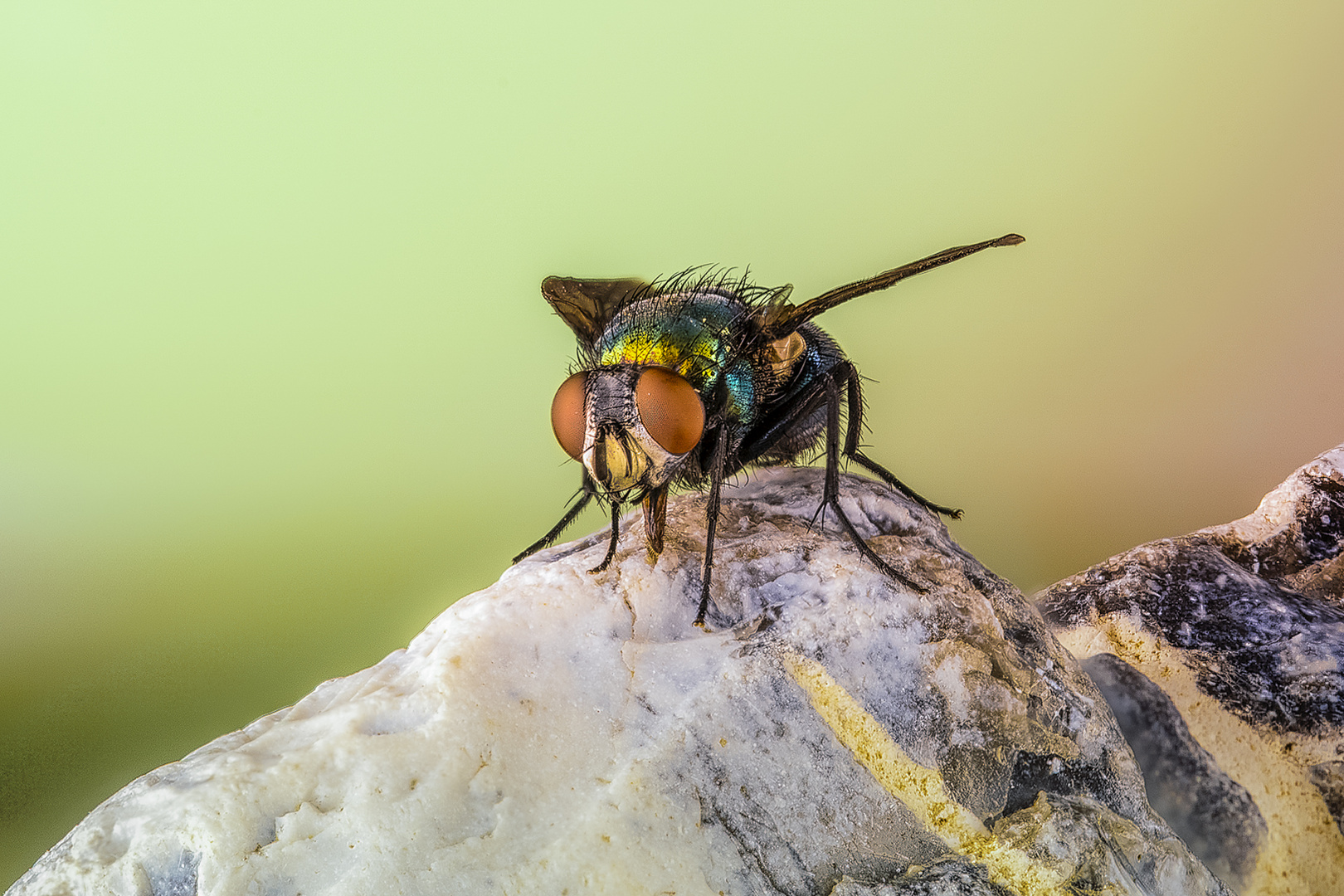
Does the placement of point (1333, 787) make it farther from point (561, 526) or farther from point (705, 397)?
point (561, 526)

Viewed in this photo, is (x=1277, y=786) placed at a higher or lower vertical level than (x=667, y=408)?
lower

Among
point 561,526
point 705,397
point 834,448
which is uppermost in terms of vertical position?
point 705,397

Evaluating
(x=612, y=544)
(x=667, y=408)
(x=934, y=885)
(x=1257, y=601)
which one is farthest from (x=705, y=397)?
(x=1257, y=601)

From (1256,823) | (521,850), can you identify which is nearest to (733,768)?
(521,850)

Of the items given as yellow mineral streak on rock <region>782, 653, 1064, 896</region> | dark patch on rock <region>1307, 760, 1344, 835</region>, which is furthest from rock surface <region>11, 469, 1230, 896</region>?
dark patch on rock <region>1307, 760, 1344, 835</region>

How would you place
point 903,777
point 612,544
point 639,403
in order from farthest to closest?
point 612,544
point 639,403
point 903,777

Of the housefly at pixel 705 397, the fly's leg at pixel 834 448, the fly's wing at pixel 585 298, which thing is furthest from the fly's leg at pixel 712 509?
the fly's wing at pixel 585 298

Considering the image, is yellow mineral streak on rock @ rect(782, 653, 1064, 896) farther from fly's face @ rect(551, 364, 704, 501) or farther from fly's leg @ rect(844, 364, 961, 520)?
fly's leg @ rect(844, 364, 961, 520)

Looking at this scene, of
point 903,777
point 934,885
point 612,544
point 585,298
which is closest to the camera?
point 934,885

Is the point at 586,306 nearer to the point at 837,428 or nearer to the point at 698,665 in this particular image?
the point at 837,428
